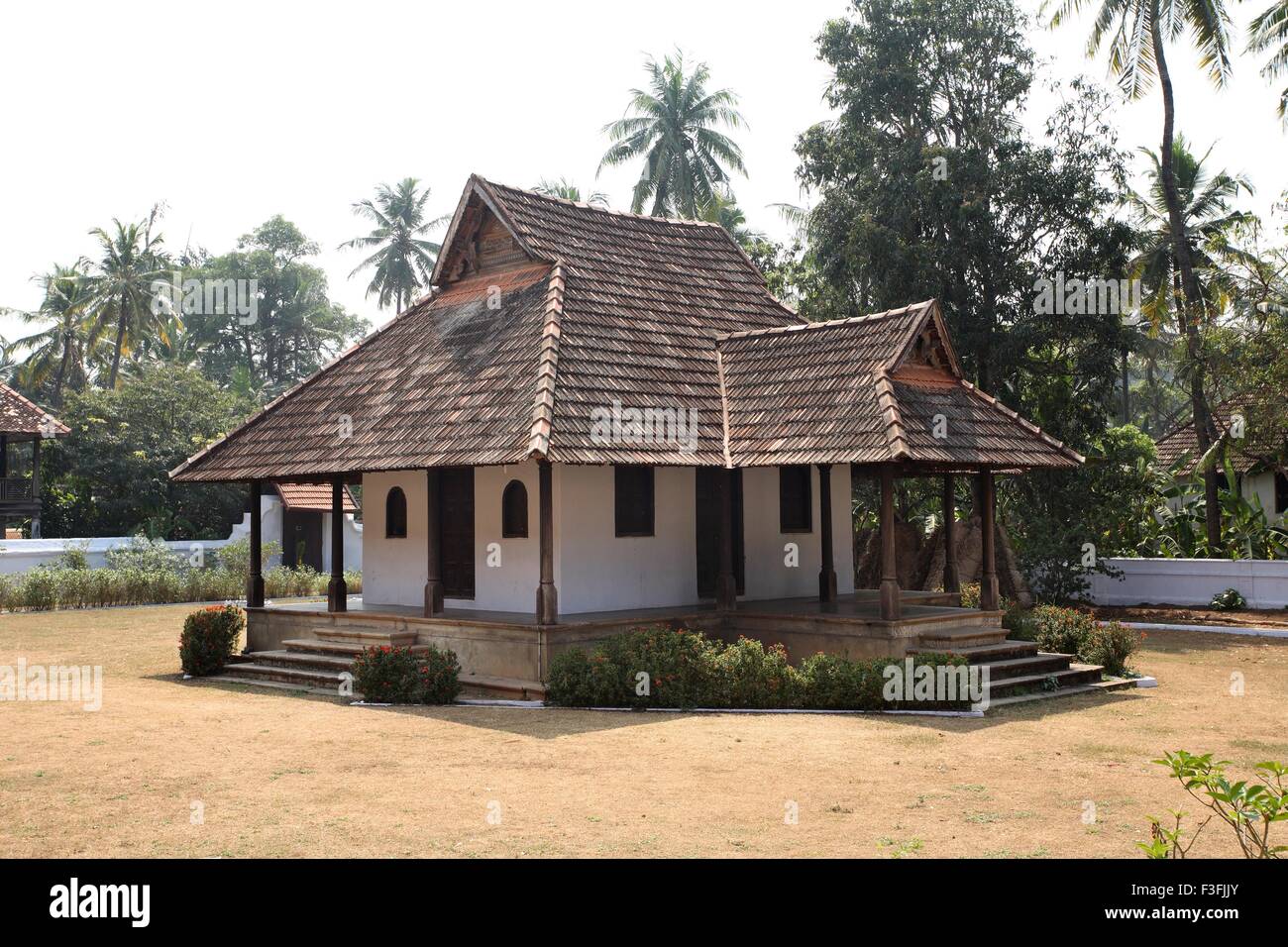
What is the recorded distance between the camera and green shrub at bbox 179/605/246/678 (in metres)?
17.7

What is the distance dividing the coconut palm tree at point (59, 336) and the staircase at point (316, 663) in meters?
39.1

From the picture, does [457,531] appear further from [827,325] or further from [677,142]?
[677,142]

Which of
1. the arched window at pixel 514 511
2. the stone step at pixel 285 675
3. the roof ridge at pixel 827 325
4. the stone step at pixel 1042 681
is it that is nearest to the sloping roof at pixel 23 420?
the stone step at pixel 285 675

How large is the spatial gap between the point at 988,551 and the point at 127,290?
4434cm

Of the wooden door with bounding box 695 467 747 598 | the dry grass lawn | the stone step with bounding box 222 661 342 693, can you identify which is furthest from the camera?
the wooden door with bounding box 695 467 747 598

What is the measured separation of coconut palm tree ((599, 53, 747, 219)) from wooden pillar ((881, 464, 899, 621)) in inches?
1091

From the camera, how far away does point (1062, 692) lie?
14.9 m

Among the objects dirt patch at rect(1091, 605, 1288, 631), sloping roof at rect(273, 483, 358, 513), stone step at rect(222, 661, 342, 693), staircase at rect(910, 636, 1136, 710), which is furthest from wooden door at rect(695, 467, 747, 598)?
sloping roof at rect(273, 483, 358, 513)

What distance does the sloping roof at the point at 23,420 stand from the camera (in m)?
36.5

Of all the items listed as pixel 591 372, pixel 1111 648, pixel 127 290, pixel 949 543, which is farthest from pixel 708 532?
pixel 127 290

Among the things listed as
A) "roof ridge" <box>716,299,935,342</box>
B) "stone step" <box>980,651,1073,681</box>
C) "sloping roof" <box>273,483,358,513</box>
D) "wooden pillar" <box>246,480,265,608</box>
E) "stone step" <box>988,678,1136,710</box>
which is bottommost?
"stone step" <box>988,678,1136,710</box>

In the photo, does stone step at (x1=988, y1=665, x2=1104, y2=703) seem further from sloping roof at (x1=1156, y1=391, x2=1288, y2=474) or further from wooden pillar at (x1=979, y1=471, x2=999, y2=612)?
sloping roof at (x1=1156, y1=391, x2=1288, y2=474)

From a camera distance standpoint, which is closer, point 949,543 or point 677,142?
point 949,543

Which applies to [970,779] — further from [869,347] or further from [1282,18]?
[1282,18]
